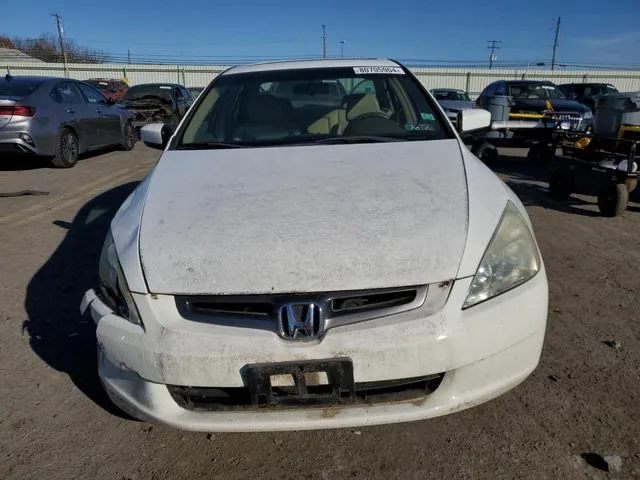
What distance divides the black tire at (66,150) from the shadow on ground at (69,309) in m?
3.49

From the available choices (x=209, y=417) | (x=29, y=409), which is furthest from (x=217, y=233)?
(x=29, y=409)

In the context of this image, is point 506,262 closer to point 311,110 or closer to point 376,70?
point 311,110

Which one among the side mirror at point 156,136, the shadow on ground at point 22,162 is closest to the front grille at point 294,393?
the side mirror at point 156,136

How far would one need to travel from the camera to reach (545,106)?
1121 cm

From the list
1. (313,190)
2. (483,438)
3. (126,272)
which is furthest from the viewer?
(313,190)

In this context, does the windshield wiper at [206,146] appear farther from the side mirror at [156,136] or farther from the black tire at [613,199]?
the black tire at [613,199]

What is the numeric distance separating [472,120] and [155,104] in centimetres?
1197

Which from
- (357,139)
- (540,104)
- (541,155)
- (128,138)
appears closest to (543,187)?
(541,155)

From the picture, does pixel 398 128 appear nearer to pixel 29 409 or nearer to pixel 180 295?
pixel 180 295

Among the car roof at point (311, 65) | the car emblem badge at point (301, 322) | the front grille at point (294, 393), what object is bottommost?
the front grille at point (294, 393)

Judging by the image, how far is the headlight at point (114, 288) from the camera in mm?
1897

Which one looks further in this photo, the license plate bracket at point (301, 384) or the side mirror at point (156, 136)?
the side mirror at point (156, 136)

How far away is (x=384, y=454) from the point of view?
2045 mm

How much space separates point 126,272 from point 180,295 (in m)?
0.24
